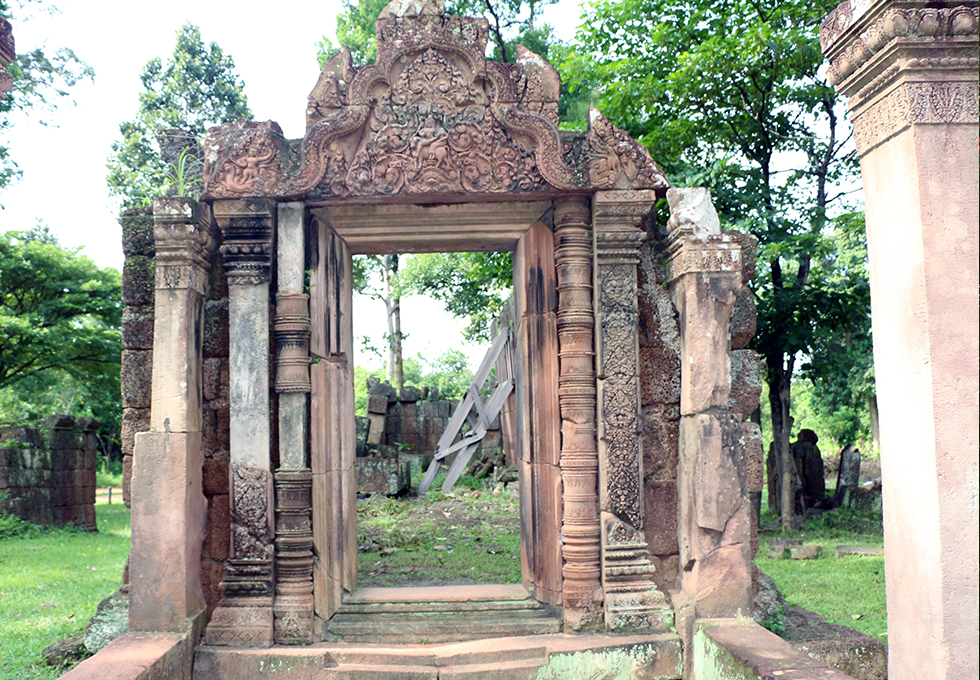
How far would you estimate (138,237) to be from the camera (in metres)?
4.49

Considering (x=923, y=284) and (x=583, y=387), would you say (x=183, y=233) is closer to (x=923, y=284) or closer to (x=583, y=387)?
(x=583, y=387)

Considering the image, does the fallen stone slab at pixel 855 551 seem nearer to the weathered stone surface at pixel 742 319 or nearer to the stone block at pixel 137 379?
the weathered stone surface at pixel 742 319

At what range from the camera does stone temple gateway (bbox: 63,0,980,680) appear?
4035mm

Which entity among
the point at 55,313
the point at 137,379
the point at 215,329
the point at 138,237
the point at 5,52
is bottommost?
the point at 137,379

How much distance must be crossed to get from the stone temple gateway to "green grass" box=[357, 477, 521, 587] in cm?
125

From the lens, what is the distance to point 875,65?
2.57 metres

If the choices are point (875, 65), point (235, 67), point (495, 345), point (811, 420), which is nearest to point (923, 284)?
point (875, 65)

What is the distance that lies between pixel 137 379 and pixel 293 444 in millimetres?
1035

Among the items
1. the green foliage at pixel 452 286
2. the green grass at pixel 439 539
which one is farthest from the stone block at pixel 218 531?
the green foliage at pixel 452 286

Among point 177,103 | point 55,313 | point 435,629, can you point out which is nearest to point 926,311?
point 435,629

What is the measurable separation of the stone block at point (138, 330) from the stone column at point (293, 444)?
80 cm

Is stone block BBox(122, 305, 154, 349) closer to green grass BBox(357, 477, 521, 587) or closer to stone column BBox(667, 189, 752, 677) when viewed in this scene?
green grass BBox(357, 477, 521, 587)

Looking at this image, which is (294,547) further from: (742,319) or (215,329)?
(742,319)

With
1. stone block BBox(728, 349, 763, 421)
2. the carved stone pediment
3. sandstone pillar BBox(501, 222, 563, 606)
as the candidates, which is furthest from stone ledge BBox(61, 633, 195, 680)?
stone block BBox(728, 349, 763, 421)
